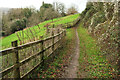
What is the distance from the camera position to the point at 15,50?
296 centimetres

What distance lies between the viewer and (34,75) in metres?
4.06

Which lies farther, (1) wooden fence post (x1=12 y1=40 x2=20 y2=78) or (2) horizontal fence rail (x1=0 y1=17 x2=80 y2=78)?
(1) wooden fence post (x1=12 y1=40 x2=20 y2=78)

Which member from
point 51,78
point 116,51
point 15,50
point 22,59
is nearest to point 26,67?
point 22,59

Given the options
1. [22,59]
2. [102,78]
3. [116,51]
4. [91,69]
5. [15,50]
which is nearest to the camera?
[15,50]

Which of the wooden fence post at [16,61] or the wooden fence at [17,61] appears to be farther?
the wooden fence post at [16,61]

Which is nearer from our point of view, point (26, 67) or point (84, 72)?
point (26, 67)

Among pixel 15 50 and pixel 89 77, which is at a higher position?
pixel 15 50

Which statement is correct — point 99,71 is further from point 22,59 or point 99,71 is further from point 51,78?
point 22,59

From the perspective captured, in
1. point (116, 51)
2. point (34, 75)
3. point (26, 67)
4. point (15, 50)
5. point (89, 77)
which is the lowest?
point (89, 77)

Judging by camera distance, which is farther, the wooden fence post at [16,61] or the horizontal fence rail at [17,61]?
the wooden fence post at [16,61]

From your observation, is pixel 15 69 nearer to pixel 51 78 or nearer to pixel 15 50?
pixel 15 50

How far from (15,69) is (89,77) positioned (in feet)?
11.4

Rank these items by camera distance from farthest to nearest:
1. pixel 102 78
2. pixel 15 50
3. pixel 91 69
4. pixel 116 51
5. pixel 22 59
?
pixel 91 69 < pixel 116 51 < pixel 102 78 < pixel 22 59 < pixel 15 50

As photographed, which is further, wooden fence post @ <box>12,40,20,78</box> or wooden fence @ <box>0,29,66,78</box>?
wooden fence post @ <box>12,40,20,78</box>
